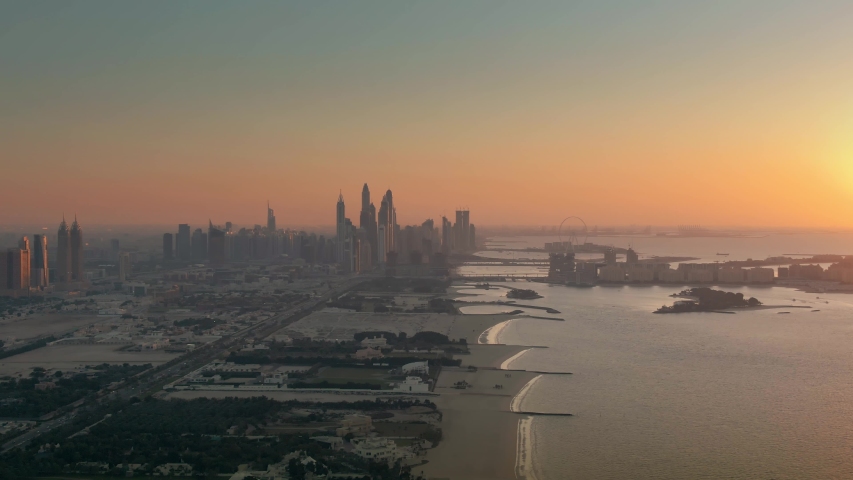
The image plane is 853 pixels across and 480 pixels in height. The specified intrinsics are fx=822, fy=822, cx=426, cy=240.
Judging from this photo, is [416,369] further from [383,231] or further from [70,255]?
[383,231]

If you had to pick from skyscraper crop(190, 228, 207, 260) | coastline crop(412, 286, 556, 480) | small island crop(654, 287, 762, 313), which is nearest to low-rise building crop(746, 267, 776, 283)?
small island crop(654, 287, 762, 313)

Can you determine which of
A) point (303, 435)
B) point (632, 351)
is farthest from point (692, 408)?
point (303, 435)

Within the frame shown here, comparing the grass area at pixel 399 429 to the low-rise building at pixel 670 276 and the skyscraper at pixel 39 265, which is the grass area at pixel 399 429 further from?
the low-rise building at pixel 670 276

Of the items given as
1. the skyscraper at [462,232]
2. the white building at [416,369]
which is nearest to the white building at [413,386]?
the white building at [416,369]

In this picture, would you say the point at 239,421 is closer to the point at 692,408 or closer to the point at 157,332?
the point at 692,408

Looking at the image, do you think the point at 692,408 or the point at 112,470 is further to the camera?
the point at 692,408
